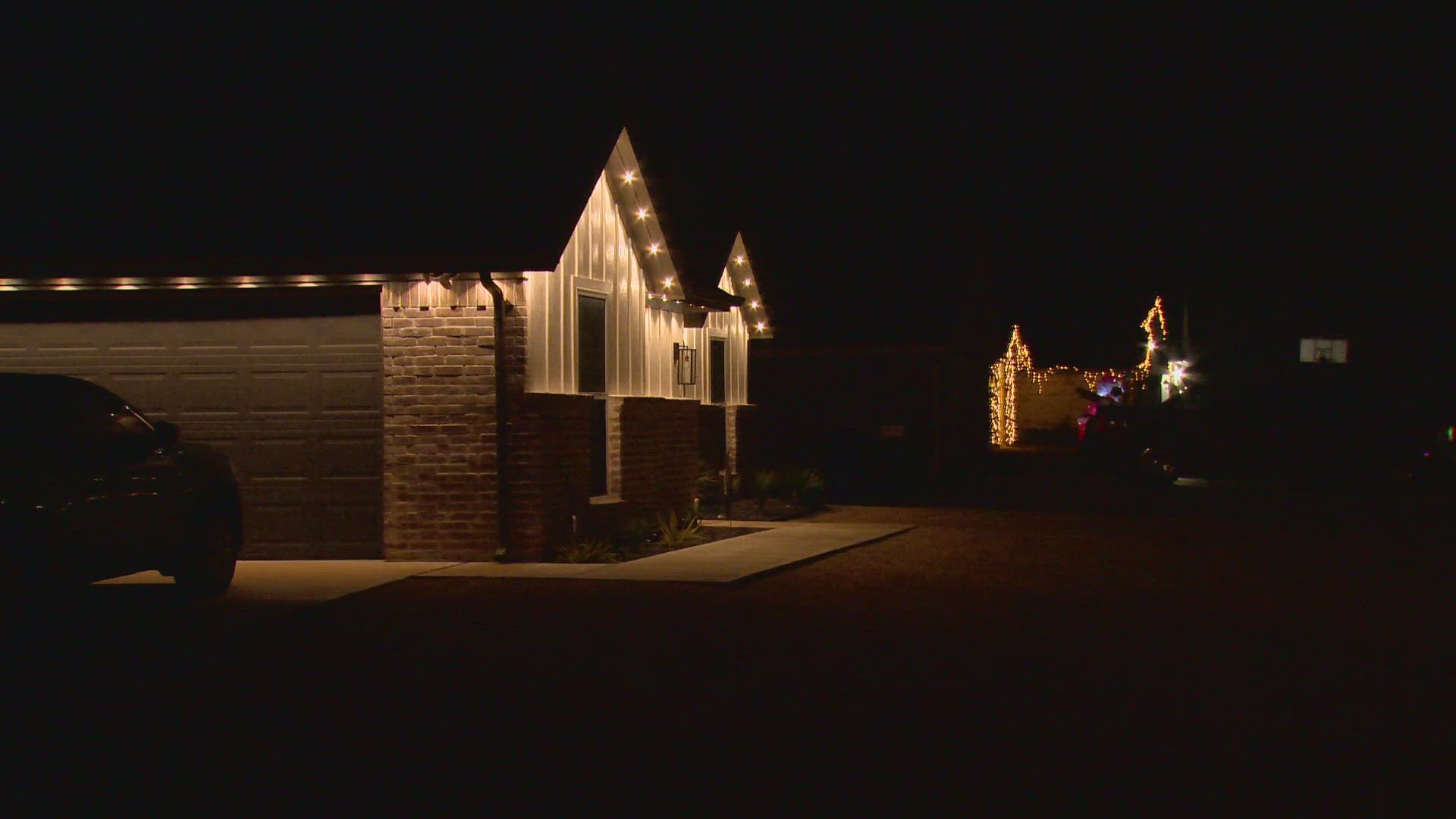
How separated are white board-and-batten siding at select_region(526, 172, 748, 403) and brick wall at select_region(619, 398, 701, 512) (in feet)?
0.77

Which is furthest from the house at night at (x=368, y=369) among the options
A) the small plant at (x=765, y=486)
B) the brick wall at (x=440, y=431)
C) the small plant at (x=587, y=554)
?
the small plant at (x=765, y=486)

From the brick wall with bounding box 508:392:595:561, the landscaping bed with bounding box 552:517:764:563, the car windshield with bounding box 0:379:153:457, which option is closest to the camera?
the car windshield with bounding box 0:379:153:457

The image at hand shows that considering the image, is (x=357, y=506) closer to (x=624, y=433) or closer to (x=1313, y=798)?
(x=624, y=433)

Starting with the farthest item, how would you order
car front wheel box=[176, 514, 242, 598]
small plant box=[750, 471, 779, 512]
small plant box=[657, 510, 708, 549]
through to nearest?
small plant box=[750, 471, 779, 512], small plant box=[657, 510, 708, 549], car front wheel box=[176, 514, 242, 598]

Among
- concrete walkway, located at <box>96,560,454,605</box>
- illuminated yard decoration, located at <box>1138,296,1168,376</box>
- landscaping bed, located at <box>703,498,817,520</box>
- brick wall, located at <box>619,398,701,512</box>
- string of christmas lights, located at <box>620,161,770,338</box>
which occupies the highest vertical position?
illuminated yard decoration, located at <box>1138,296,1168,376</box>

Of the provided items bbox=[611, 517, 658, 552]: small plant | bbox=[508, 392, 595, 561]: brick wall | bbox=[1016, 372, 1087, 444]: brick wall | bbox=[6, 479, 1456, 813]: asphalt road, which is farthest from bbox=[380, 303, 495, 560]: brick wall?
bbox=[1016, 372, 1087, 444]: brick wall

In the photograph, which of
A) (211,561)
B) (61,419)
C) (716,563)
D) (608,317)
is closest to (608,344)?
(608,317)

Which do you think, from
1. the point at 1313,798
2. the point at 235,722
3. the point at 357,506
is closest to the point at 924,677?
the point at 1313,798

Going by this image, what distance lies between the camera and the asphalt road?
684 centimetres

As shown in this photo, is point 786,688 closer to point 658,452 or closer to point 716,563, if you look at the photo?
point 716,563

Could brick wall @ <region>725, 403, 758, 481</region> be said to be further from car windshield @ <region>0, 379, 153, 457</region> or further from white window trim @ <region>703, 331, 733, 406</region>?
car windshield @ <region>0, 379, 153, 457</region>

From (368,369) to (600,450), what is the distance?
3.68 m

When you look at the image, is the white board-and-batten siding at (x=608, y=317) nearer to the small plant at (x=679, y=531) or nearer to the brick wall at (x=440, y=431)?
the brick wall at (x=440, y=431)

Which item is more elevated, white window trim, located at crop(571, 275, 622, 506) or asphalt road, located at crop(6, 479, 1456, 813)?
white window trim, located at crop(571, 275, 622, 506)
